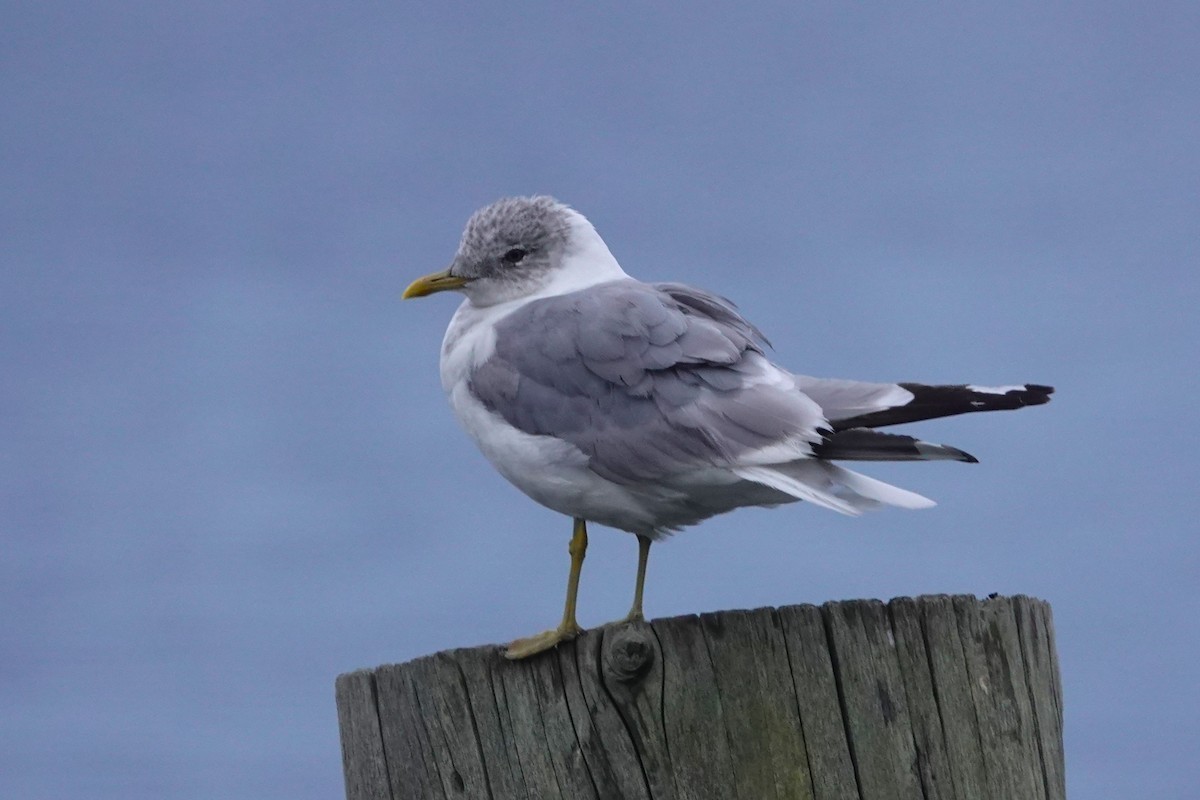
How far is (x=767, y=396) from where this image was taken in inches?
135

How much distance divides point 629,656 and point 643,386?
82 cm

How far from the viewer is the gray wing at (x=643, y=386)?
11.2 feet

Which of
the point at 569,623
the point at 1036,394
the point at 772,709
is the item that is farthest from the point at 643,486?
the point at 1036,394

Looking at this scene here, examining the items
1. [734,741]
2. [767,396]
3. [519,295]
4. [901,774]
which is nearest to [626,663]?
[734,741]

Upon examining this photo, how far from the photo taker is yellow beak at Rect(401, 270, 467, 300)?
4.47m

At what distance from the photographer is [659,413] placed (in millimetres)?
3480

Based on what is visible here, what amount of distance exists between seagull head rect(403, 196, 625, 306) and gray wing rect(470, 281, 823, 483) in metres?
0.57

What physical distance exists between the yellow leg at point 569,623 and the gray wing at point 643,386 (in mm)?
389

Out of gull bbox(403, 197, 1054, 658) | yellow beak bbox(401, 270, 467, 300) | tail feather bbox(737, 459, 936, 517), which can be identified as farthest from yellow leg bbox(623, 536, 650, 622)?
yellow beak bbox(401, 270, 467, 300)

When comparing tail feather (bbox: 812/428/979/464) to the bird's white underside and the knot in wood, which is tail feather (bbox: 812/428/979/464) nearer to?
the bird's white underside

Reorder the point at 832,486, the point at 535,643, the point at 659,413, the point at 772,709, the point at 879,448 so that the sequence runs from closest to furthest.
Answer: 1. the point at 772,709
2. the point at 535,643
3. the point at 879,448
4. the point at 832,486
5. the point at 659,413

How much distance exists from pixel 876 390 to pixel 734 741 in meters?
0.94

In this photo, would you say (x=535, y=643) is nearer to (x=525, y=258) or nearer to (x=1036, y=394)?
(x=1036, y=394)

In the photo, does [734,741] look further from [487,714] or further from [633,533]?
[633,533]
